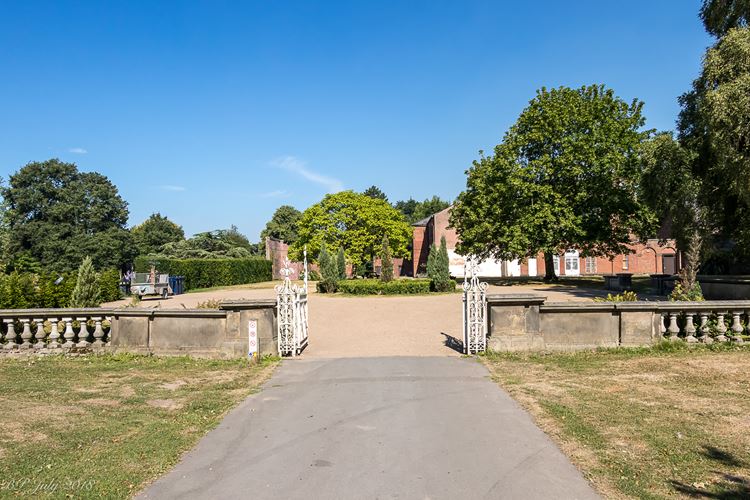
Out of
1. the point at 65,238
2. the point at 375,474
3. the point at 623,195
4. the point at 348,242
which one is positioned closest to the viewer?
the point at 375,474

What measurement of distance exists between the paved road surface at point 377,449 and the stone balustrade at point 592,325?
2280 mm

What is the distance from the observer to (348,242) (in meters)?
52.4

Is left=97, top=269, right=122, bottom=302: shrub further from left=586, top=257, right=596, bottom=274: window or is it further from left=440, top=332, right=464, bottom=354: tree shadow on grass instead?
left=586, top=257, right=596, bottom=274: window

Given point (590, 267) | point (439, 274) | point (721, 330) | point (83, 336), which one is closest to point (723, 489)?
A: point (721, 330)

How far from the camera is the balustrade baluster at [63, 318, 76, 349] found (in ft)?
33.9

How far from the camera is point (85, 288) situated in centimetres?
1505

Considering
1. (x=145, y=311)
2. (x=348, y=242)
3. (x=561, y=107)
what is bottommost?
(x=145, y=311)

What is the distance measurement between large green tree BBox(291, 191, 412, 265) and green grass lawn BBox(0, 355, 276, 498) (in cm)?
4206

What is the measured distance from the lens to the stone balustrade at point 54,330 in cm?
1031

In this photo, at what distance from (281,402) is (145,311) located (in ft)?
15.0

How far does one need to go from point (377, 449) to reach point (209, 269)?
3684 cm

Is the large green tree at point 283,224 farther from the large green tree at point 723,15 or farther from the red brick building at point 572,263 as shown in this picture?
the large green tree at point 723,15

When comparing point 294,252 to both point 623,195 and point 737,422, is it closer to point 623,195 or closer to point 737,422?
point 623,195

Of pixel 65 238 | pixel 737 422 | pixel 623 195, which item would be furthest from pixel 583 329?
pixel 65 238
